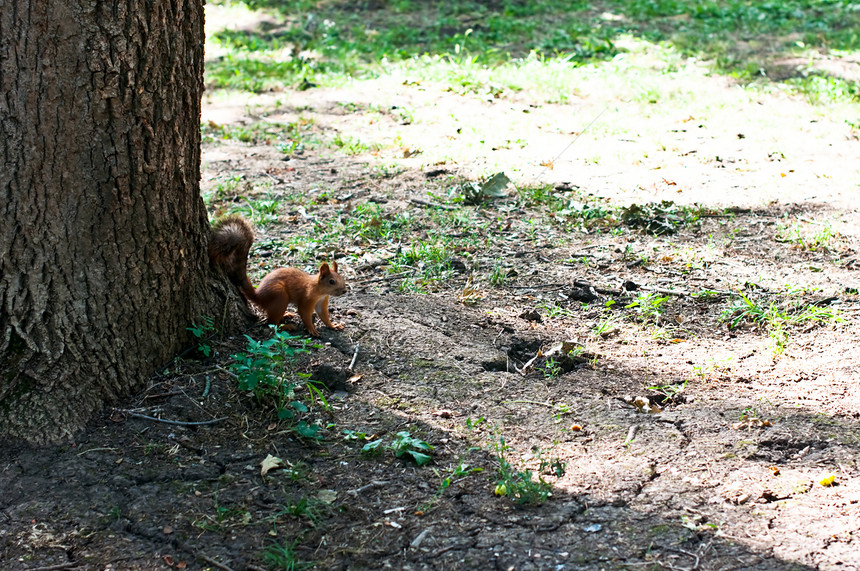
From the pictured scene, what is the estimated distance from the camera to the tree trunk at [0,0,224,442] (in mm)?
2785

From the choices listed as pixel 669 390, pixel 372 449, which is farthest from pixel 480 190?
pixel 372 449

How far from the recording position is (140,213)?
122 inches

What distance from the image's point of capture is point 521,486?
2875 mm

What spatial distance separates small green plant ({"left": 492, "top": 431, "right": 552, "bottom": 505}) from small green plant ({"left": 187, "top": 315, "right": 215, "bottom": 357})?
139cm

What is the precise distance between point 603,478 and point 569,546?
43 centimetres

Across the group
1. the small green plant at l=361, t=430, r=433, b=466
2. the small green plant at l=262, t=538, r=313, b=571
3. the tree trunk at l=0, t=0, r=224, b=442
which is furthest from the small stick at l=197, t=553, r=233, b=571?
the tree trunk at l=0, t=0, r=224, b=442

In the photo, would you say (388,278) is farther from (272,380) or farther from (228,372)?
(272,380)

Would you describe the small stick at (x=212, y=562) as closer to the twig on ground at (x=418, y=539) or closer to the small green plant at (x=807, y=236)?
the twig on ground at (x=418, y=539)

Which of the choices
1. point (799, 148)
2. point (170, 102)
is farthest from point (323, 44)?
point (170, 102)

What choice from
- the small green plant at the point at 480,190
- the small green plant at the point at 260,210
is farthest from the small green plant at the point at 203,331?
the small green plant at the point at 480,190

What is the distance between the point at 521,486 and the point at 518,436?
39cm

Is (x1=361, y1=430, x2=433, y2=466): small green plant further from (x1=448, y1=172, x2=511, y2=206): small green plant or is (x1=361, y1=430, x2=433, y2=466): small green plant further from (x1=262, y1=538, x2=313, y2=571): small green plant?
(x1=448, y1=172, x2=511, y2=206): small green plant

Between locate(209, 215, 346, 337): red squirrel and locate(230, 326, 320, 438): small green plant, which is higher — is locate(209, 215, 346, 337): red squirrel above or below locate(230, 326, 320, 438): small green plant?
above

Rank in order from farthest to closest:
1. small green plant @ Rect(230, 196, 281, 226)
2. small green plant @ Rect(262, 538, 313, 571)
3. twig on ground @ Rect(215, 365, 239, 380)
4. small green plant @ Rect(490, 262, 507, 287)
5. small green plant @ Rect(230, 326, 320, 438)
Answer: small green plant @ Rect(230, 196, 281, 226) → small green plant @ Rect(490, 262, 507, 287) → twig on ground @ Rect(215, 365, 239, 380) → small green plant @ Rect(230, 326, 320, 438) → small green plant @ Rect(262, 538, 313, 571)
